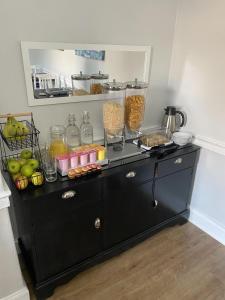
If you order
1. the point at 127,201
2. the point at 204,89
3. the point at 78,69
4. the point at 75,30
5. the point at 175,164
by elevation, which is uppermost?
the point at 75,30

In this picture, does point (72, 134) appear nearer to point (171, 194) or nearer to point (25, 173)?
point (25, 173)

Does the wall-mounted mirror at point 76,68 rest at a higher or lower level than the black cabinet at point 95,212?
higher

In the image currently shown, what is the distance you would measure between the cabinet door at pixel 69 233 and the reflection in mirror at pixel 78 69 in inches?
27.9

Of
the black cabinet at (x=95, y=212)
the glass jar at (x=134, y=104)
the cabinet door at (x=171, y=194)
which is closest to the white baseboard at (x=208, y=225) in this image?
the cabinet door at (x=171, y=194)

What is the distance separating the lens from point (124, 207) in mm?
1698

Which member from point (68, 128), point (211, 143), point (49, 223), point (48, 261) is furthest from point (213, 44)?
point (48, 261)

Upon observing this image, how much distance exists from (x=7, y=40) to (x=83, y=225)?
1.19 metres

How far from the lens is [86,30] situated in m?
1.60

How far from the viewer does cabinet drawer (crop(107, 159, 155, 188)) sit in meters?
1.56

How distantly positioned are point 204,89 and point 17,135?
144cm

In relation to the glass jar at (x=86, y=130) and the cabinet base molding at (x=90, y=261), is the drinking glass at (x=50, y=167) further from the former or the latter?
the cabinet base molding at (x=90, y=261)

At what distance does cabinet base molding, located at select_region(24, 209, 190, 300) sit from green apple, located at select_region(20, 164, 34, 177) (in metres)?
0.68

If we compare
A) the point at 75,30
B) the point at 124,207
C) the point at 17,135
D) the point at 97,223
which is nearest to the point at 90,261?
the point at 97,223

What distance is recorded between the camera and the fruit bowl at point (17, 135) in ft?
4.47
